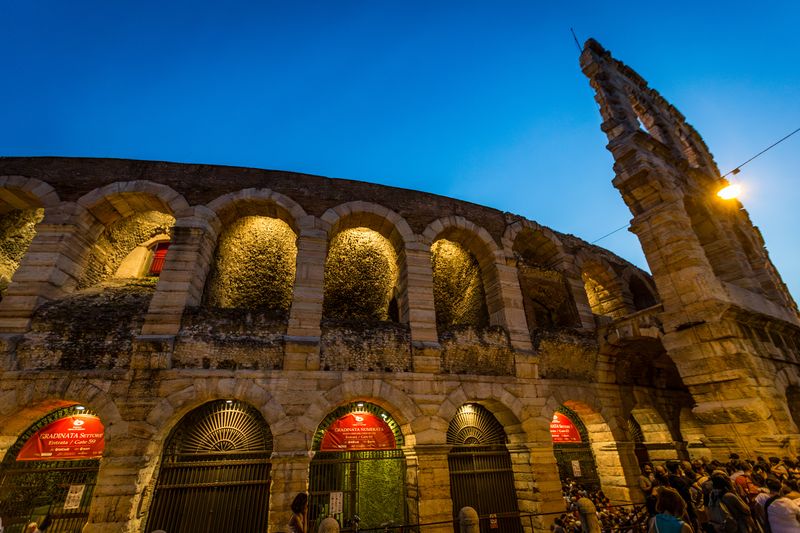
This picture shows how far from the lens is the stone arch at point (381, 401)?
6855mm

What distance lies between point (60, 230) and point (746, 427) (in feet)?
47.8

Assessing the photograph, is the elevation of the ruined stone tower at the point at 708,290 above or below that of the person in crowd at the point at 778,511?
above

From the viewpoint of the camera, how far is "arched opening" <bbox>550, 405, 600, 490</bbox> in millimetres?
9008

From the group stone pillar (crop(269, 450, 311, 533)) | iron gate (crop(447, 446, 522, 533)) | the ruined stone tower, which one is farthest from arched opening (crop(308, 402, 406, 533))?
the ruined stone tower

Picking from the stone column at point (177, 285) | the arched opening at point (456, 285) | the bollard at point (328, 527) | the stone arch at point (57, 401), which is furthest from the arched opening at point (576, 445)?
the stone arch at point (57, 401)

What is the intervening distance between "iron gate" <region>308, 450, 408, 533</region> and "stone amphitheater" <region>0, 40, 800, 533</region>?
0.18 feet

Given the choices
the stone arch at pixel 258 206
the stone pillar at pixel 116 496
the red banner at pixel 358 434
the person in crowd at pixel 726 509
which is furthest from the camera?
the stone arch at pixel 258 206

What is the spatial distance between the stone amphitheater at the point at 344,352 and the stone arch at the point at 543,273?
80 mm

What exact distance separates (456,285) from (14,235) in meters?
11.8

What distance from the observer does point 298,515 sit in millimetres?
4633

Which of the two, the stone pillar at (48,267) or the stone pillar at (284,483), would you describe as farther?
the stone pillar at (48,267)

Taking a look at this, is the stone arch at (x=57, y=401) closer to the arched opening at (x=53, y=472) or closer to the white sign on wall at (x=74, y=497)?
the arched opening at (x=53, y=472)

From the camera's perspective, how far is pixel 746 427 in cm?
698

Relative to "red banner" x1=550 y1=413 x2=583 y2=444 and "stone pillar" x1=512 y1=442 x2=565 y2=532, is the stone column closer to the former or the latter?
"stone pillar" x1=512 y1=442 x2=565 y2=532
